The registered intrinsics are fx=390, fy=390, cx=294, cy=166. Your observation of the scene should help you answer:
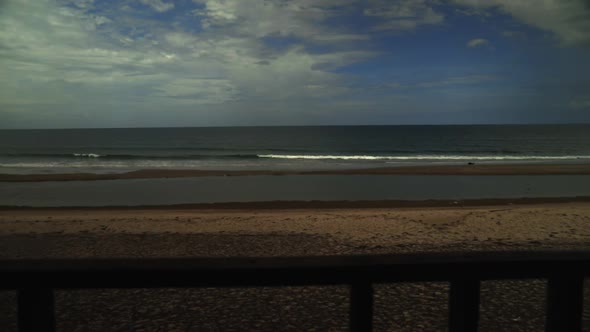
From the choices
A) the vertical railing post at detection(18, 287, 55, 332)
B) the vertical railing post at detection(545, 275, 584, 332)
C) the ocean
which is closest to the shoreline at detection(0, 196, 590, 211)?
the vertical railing post at detection(545, 275, 584, 332)

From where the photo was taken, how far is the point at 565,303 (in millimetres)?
1374

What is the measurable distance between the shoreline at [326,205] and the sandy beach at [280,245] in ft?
0.25

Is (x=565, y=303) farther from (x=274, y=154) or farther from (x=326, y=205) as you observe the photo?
(x=274, y=154)

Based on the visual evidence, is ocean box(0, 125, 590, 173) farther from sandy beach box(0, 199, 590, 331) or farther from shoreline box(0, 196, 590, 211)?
sandy beach box(0, 199, 590, 331)

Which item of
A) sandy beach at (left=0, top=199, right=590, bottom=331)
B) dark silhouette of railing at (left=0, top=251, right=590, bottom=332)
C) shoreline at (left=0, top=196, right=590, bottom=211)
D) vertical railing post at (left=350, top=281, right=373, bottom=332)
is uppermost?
dark silhouette of railing at (left=0, top=251, right=590, bottom=332)

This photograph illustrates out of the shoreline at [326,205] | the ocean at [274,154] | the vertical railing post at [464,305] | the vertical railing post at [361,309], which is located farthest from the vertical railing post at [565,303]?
the ocean at [274,154]

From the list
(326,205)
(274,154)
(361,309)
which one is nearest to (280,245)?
(361,309)

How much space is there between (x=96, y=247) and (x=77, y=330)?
4343 millimetres

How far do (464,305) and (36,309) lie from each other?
1.42m

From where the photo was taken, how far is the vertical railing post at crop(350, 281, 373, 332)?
52.1 inches

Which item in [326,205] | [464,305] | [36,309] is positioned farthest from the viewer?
[326,205]

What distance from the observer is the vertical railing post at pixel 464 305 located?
1.34 meters

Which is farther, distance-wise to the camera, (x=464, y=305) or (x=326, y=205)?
(x=326, y=205)

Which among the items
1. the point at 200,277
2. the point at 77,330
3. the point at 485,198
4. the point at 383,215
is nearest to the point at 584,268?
the point at 200,277
